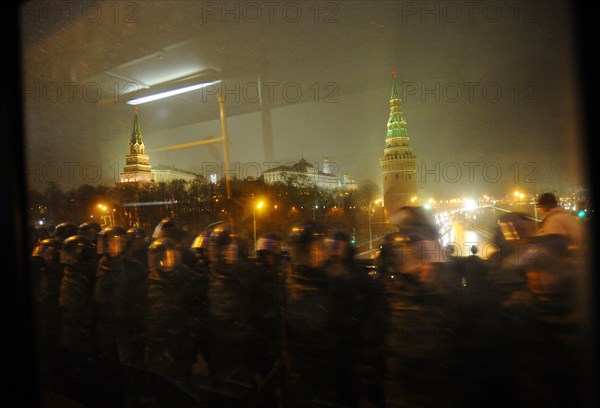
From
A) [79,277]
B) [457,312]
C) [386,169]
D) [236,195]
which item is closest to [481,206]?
[457,312]

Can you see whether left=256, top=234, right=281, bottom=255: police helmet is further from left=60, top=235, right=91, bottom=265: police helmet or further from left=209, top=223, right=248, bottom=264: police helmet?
left=60, top=235, right=91, bottom=265: police helmet

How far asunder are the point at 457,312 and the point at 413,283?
0.42m

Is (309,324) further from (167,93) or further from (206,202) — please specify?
(206,202)

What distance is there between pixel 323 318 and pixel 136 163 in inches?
426

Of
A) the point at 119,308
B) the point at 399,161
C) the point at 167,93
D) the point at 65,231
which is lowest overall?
the point at 119,308

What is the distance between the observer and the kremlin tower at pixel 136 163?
9.55m

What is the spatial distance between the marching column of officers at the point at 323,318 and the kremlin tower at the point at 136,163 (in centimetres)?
567

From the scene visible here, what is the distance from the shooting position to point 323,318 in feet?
8.19

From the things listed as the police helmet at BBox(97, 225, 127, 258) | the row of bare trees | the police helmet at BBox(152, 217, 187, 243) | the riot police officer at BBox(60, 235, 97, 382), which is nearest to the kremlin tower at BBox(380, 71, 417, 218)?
the row of bare trees

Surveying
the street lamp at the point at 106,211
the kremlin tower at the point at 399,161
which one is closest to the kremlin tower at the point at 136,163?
the street lamp at the point at 106,211

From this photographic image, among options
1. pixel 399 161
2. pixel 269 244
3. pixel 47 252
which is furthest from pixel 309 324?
pixel 399 161

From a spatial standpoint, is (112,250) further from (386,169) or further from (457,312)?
(386,169)

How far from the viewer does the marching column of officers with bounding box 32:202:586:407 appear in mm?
2014

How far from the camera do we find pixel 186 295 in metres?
3.11
